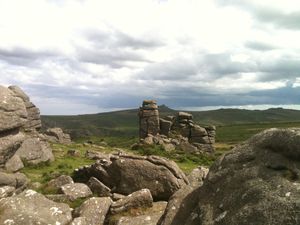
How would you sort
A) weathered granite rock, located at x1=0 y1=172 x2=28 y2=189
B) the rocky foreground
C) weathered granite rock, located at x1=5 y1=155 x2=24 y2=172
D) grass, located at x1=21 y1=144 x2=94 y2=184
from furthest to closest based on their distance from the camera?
grass, located at x1=21 y1=144 x2=94 y2=184, weathered granite rock, located at x1=5 y1=155 x2=24 y2=172, weathered granite rock, located at x1=0 y1=172 x2=28 y2=189, the rocky foreground

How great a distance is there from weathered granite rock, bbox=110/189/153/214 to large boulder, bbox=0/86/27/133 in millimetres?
19448

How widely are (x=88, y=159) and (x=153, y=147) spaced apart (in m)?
38.4

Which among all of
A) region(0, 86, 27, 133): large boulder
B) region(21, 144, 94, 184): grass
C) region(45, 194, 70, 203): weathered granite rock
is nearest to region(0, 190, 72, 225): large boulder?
region(45, 194, 70, 203): weathered granite rock

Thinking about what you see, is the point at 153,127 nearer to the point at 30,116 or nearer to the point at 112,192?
the point at 30,116

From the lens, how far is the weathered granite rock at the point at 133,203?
75.8 feet

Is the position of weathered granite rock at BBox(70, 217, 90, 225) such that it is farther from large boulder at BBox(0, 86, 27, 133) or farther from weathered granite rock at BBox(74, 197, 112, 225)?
large boulder at BBox(0, 86, 27, 133)

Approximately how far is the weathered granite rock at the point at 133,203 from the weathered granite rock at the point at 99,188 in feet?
19.7

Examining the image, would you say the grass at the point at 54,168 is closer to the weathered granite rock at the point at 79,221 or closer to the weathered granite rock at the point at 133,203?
the weathered granite rock at the point at 133,203

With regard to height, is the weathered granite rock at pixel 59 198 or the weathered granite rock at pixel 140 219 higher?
the weathered granite rock at pixel 140 219

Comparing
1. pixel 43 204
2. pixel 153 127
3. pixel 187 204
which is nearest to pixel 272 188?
pixel 187 204

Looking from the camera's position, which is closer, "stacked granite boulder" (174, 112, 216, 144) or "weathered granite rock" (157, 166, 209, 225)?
"weathered granite rock" (157, 166, 209, 225)

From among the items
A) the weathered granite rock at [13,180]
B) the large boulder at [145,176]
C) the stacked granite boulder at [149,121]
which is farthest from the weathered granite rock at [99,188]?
the stacked granite boulder at [149,121]

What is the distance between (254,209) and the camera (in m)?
11.6

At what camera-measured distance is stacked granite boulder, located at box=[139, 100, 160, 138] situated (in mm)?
124250
